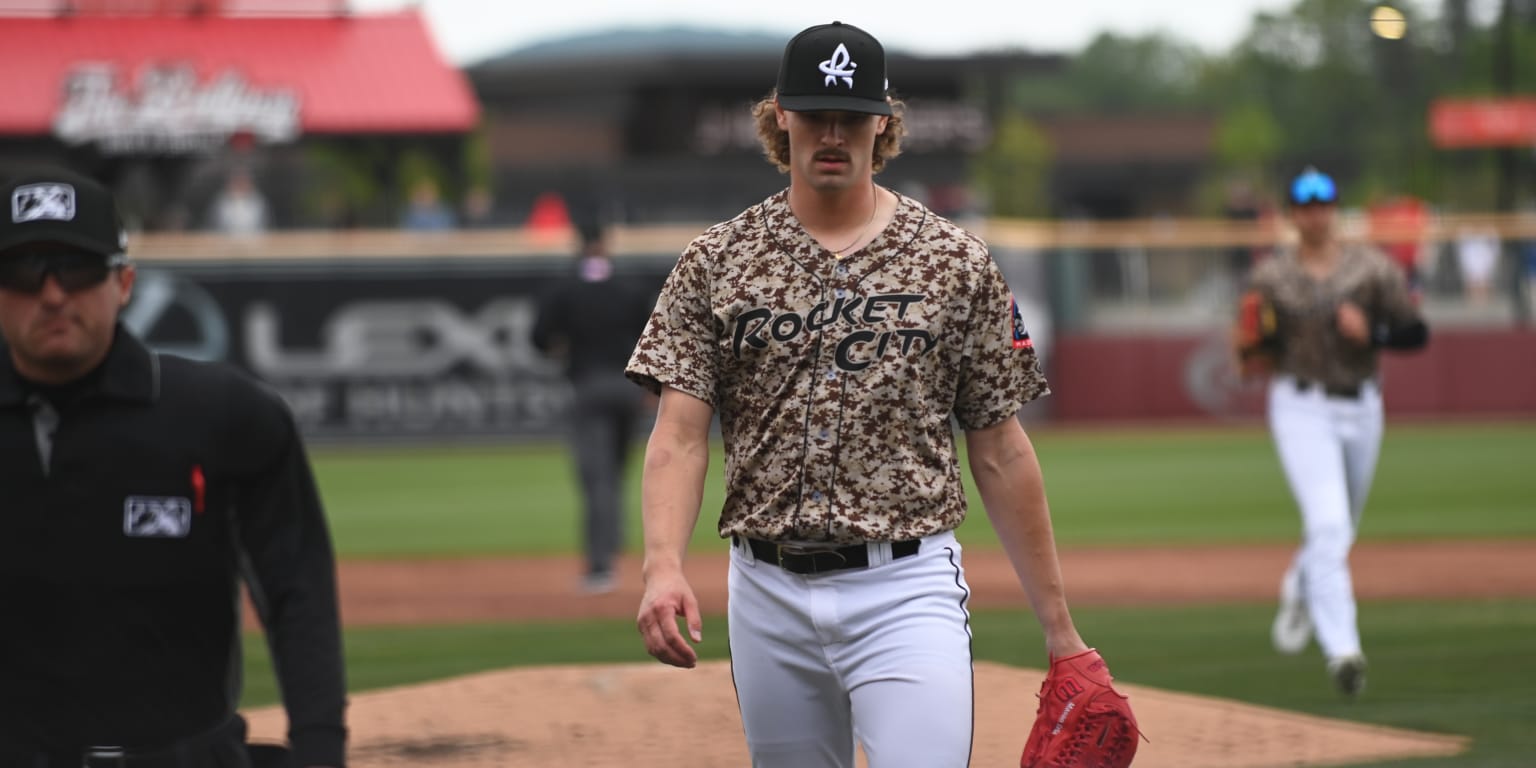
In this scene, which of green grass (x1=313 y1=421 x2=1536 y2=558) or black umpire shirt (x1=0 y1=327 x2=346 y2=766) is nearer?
black umpire shirt (x1=0 y1=327 x2=346 y2=766)

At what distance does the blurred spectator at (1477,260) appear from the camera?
26312 mm

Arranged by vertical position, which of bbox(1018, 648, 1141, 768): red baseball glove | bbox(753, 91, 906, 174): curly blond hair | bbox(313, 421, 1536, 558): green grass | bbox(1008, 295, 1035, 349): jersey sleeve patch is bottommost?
bbox(313, 421, 1536, 558): green grass

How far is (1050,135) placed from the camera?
65.6 metres

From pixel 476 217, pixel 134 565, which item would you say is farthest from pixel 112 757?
pixel 476 217

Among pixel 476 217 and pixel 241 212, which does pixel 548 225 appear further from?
pixel 241 212

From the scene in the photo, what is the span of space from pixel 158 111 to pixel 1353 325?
2650 centimetres

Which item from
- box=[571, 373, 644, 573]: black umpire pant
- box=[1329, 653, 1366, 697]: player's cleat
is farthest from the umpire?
box=[571, 373, 644, 573]: black umpire pant

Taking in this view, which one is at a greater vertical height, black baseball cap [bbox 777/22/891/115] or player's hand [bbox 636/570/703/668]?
black baseball cap [bbox 777/22/891/115]

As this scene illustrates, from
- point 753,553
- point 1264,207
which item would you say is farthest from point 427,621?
point 1264,207

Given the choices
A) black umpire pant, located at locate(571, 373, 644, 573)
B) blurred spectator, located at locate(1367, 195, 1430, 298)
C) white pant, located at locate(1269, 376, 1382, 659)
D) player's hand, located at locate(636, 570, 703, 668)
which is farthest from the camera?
blurred spectator, located at locate(1367, 195, 1430, 298)

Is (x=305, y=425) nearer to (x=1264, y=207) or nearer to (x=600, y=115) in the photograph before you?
(x=1264, y=207)

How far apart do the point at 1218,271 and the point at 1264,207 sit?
339 centimetres

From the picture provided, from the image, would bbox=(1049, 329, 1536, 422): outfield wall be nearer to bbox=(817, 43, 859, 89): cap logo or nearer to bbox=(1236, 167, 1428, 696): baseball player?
bbox=(1236, 167, 1428, 696): baseball player

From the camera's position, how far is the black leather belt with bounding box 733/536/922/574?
4250 mm
